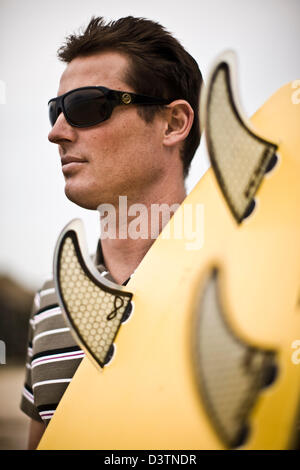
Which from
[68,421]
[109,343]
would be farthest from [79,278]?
[68,421]

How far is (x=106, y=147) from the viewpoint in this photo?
3.12 ft

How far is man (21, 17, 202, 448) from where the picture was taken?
3.12ft

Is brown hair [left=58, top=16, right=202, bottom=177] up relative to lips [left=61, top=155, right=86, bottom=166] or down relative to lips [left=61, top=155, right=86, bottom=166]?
up

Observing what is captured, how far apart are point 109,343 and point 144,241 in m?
0.27

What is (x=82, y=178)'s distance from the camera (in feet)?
3.14

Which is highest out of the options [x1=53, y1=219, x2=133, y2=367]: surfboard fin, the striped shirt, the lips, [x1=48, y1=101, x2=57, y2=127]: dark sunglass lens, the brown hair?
the brown hair

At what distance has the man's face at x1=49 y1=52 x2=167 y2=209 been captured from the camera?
0.95 meters

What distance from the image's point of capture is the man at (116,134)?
0.95 m

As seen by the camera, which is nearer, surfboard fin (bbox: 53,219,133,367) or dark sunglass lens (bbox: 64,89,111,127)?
surfboard fin (bbox: 53,219,133,367)

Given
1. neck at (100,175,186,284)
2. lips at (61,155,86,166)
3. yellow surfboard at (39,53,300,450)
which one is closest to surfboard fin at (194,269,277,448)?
yellow surfboard at (39,53,300,450)

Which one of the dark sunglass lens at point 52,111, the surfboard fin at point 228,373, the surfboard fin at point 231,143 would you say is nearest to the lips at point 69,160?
the dark sunglass lens at point 52,111

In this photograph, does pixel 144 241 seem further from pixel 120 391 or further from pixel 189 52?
pixel 189 52

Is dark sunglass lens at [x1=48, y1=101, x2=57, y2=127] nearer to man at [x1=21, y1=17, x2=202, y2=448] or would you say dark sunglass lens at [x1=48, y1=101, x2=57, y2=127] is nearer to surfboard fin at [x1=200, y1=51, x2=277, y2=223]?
man at [x1=21, y1=17, x2=202, y2=448]

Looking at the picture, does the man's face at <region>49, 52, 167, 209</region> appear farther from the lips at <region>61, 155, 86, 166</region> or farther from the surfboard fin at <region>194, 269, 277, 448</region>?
the surfboard fin at <region>194, 269, 277, 448</region>
